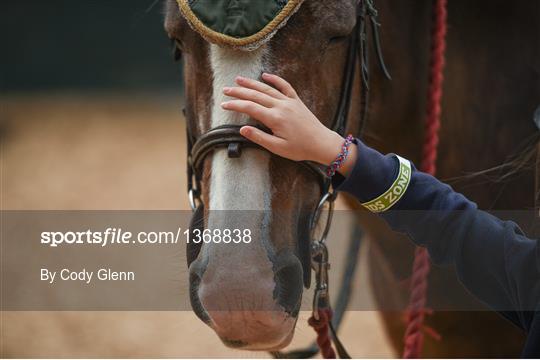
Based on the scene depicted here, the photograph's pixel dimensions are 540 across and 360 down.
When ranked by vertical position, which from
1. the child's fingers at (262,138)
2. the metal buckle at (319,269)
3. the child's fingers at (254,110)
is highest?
the child's fingers at (254,110)

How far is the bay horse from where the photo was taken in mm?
1421

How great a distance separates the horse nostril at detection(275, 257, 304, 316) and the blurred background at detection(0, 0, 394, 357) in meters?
4.74

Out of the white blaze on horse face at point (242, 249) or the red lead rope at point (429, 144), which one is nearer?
the white blaze on horse face at point (242, 249)

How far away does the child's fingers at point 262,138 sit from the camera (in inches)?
54.9

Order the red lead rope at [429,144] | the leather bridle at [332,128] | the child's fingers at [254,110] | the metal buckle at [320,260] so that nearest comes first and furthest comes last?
the child's fingers at [254,110] → the leather bridle at [332,128] → the metal buckle at [320,260] → the red lead rope at [429,144]

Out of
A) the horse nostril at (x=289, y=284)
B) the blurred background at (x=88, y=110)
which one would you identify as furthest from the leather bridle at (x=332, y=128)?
the blurred background at (x=88, y=110)

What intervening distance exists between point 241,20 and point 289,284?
518 millimetres

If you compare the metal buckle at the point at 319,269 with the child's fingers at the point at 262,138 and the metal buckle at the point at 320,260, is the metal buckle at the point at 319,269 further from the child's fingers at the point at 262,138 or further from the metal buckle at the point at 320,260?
the child's fingers at the point at 262,138

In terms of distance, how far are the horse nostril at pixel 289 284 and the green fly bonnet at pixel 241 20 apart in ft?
1.42

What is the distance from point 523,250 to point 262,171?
506 millimetres

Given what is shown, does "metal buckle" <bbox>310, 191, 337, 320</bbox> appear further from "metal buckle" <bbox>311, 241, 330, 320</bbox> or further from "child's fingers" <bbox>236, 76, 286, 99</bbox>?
"child's fingers" <bbox>236, 76, 286, 99</bbox>

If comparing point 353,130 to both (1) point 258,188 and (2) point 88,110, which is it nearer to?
(1) point 258,188

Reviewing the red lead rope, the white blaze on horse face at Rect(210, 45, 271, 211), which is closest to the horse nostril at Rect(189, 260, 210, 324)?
the white blaze on horse face at Rect(210, 45, 271, 211)

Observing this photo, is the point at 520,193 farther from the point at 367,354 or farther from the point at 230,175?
the point at 367,354
